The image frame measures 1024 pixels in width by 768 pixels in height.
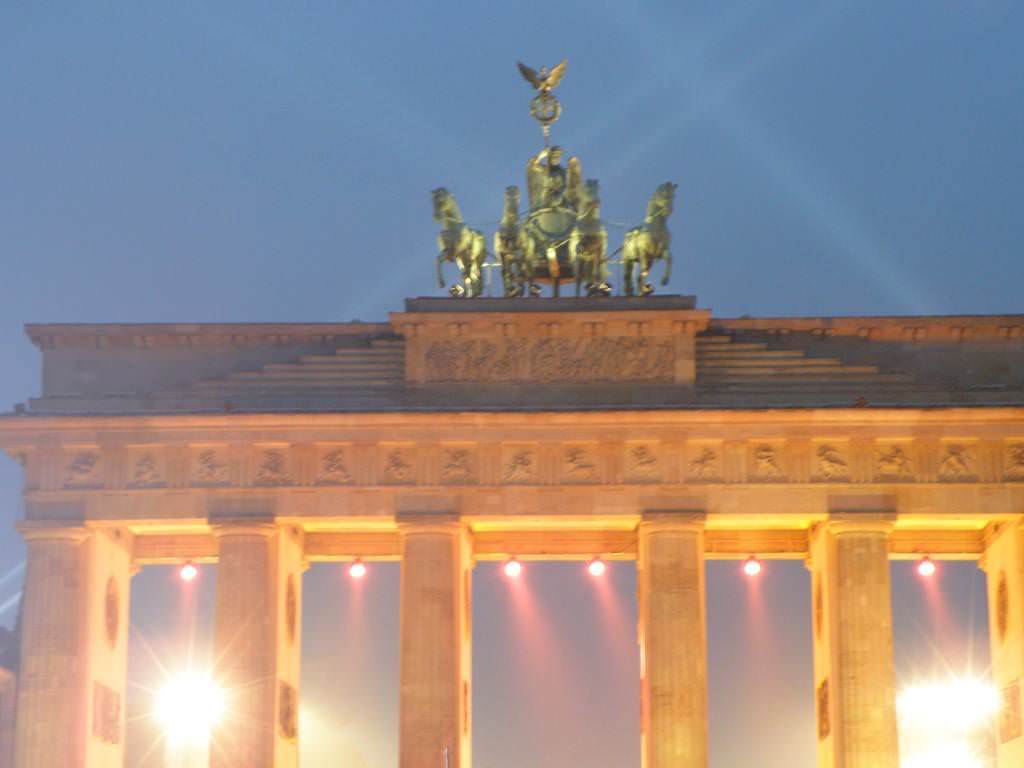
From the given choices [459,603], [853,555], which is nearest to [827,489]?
[853,555]

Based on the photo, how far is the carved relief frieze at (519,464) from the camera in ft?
171

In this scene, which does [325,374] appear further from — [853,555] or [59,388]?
[853,555]

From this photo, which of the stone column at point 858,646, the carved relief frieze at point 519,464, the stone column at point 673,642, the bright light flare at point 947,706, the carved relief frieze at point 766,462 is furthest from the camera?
the bright light flare at point 947,706

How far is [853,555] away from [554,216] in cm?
1012

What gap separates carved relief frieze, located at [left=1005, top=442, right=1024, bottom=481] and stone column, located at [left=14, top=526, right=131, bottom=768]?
19529 millimetres

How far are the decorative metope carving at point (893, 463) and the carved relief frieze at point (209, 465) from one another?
14085mm

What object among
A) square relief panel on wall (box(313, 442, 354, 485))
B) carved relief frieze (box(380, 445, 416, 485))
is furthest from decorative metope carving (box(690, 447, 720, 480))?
square relief panel on wall (box(313, 442, 354, 485))

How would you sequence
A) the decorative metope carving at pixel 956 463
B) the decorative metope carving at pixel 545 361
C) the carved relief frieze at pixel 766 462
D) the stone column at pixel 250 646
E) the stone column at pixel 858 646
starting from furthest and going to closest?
1. the decorative metope carving at pixel 545 361
2. the carved relief frieze at pixel 766 462
3. the decorative metope carving at pixel 956 463
4. the stone column at pixel 250 646
5. the stone column at pixel 858 646

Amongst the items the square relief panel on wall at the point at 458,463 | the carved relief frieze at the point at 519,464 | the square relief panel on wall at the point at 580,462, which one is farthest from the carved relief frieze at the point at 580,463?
the square relief panel on wall at the point at 458,463

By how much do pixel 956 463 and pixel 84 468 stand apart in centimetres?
1879

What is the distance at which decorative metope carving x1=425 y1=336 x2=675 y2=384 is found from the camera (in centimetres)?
5250

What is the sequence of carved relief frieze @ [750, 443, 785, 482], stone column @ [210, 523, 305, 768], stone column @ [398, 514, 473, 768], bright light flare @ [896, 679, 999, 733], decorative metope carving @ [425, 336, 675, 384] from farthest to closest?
bright light flare @ [896, 679, 999, 733] → decorative metope carving @ [425, 336, 675, 384] → carved relief frieze @ [750, 443, 785, 482] → stone column @ [210, 523, 305, 768] → stone column @ [398, 514, 473, 768]

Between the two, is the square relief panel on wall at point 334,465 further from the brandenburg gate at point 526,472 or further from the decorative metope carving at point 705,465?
the decorative metope carving at point 705,465

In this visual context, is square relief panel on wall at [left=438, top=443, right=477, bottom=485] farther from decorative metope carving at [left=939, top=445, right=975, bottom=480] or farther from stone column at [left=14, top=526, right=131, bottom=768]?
decorative metope carving at [left=939, top=445, right=975, bottom=480]
